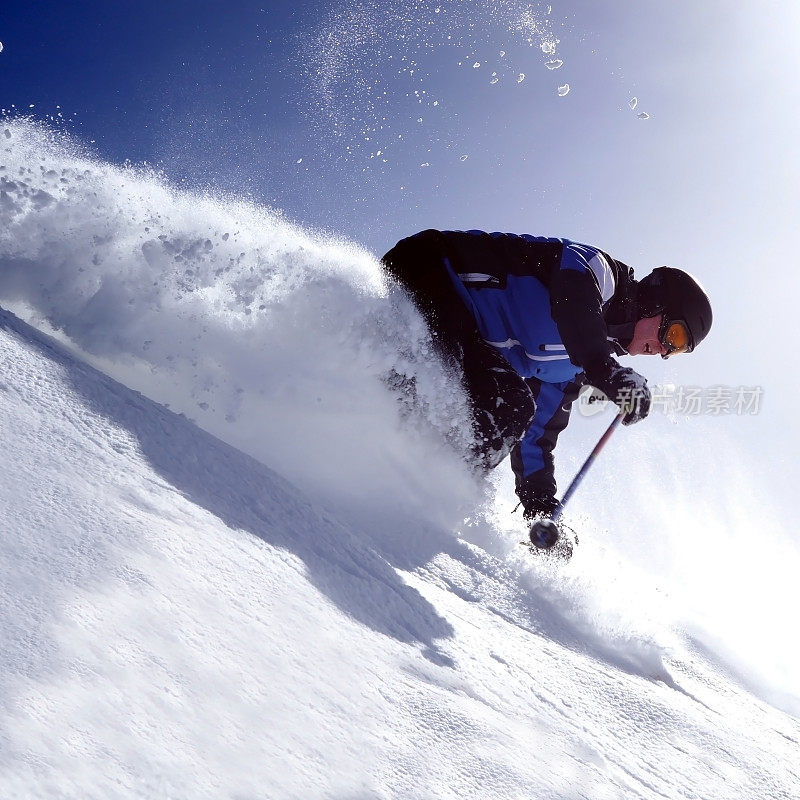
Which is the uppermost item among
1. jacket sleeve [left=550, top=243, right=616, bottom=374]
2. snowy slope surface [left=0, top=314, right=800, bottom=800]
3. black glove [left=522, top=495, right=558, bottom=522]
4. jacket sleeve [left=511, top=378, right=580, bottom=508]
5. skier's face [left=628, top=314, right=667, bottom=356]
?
skier's face [left=628, top=314, right=667, bottom=356]

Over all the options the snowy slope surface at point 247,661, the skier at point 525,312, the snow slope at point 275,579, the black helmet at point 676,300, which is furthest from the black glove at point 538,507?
the snowy slope surface at point 247,661

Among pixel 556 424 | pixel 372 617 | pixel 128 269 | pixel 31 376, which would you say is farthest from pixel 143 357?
A: pixel 556 424

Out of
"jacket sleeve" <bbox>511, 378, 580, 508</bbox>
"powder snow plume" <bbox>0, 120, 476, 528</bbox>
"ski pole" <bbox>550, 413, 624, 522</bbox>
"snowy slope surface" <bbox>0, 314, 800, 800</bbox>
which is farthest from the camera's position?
"jacket sleeve" <bbox>511, 378, 580, 508</bbox>

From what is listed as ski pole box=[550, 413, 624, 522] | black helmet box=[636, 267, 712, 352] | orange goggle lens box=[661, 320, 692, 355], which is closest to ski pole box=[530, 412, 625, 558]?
ski pole box=[550, 413, 624, 522]

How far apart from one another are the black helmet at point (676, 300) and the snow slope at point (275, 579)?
1467mm

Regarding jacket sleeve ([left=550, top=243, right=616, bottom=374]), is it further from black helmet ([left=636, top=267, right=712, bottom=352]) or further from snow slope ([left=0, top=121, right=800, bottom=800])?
snow slope ([left=0, top=121, right=800, bottom=800])

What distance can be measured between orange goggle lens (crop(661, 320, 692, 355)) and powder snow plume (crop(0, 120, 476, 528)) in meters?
1.42

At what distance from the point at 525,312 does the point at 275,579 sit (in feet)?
10.1

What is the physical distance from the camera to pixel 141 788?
2.55 ft

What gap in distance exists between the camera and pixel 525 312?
420 centimetres

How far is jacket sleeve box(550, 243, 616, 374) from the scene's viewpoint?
3.60 metres

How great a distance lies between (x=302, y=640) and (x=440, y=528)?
1.99m

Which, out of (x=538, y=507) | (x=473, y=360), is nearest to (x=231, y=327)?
(x=473, y=360)

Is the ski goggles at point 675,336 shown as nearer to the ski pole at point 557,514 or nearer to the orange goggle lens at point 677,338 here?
the orange goggle lens at point 677,338
